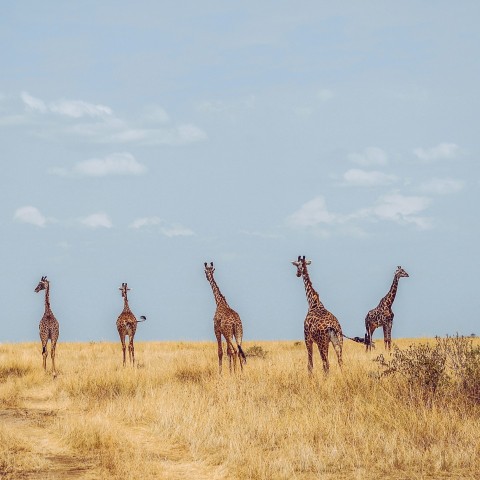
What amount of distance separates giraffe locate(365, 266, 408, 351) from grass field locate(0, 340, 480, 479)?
841cm

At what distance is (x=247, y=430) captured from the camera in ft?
32.8

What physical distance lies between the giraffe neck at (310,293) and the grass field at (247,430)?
1352 mm

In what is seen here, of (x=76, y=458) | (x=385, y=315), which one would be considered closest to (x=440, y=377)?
(x=76, y=458)

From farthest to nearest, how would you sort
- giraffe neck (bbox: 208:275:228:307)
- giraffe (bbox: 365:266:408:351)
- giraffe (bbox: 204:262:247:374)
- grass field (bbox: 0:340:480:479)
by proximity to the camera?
giraffe (bbox: 365:266:408:351)
giraffe neck (bbox: 208:275:228:307)
giraffe (bbox: 204:262:247:374)
grass field (bbox: 0:340:480:479)

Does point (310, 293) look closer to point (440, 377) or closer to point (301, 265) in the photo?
point (301, 265)

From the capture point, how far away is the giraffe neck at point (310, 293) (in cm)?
1472

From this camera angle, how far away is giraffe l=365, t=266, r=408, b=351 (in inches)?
925

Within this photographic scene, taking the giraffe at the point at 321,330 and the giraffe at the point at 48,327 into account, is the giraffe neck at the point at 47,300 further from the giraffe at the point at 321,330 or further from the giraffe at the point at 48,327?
the giraffe at the point at 321,330

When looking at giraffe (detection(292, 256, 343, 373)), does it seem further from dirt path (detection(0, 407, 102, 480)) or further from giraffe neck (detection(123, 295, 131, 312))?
giraffe neck (detection(123, 295, 131, 312))

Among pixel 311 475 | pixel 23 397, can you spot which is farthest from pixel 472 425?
pixel 23 397

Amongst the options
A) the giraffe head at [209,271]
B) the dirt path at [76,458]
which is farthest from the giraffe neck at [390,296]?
the dirt path at [76,458]

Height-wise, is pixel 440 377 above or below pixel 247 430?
above

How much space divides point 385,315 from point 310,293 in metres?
9.22

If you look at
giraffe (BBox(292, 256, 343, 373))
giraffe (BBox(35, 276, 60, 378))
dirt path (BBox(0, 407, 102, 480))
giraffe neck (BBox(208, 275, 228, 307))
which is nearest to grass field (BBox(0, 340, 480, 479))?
dirt path (BBox(0, 407, 102, 480))
